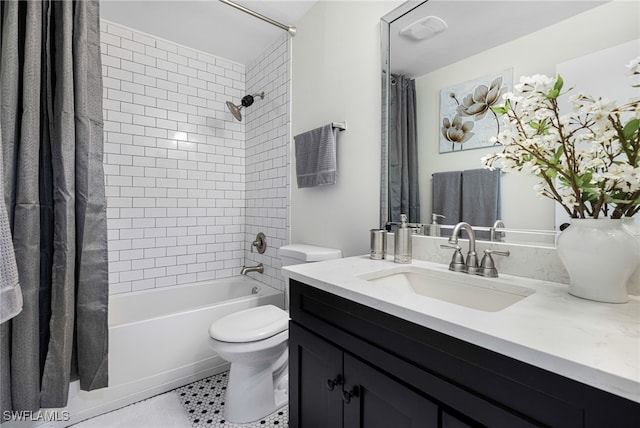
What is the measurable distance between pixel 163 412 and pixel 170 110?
214 centimetres

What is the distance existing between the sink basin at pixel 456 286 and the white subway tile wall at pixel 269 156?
119cm

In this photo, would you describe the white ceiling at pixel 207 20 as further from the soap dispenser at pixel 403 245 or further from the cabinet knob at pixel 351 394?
the cabinet knob at pixel 351 394

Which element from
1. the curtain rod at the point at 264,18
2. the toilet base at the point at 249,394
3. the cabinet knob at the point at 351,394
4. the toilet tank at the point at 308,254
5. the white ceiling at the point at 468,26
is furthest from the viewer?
the curtain rod at the point at 264,18

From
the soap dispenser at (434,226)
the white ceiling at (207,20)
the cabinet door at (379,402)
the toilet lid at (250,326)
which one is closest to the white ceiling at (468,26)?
the soap dispenser at (434,226)

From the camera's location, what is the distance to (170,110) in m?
2.40

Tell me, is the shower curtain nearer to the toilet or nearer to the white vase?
the toilet

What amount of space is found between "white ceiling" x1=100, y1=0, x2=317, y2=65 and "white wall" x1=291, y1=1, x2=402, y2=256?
210 mm

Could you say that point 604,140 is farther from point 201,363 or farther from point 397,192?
point 201,363

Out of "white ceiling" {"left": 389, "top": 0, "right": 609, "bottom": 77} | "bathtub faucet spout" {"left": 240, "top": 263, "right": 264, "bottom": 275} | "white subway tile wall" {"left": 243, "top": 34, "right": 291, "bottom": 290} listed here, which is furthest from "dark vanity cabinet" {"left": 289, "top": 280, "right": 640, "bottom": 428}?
"bathtub faucet spout" {"left": 240, "top": 263, "right": 264, "bottom": 275}

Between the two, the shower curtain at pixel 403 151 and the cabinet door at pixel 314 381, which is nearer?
the cabinet door at pixel 314 381

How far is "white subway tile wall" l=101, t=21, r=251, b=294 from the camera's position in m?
2.20

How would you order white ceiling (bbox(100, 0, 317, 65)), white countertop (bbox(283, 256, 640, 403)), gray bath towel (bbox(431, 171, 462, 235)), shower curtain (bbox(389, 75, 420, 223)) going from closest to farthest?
white countertop (bbox(283, 256, 640, 403))
gray bath towel (bbox(431, 171, 462, 235))
shower curtain (bbox(389, 75, 420, 223))
white ceiling (bbox(100, 0, 317, 65))

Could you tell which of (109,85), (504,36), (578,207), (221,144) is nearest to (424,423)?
(578,207)

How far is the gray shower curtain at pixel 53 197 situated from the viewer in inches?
50.2
